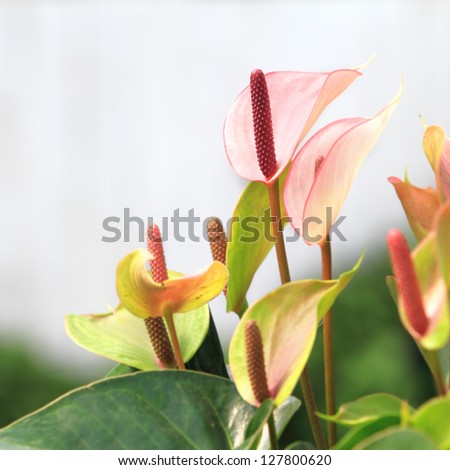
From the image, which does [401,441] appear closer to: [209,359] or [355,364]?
[209,359]

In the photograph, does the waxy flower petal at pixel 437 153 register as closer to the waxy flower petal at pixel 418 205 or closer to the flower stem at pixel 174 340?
the waxy flower petal at pixel 418 205

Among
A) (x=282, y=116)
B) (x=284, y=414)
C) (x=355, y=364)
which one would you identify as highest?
(x=282, y=116)

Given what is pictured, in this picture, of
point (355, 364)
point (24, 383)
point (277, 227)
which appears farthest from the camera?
point (24, 383)

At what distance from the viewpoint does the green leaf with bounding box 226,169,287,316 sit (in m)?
0.29

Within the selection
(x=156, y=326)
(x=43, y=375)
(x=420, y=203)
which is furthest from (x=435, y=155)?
(x=43, y=375)

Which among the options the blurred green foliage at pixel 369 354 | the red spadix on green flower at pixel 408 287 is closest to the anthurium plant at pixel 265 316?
the red spadix on green flower at pixel 408 287

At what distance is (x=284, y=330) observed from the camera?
231mm

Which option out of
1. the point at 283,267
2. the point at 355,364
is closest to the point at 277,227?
the point at 283,267

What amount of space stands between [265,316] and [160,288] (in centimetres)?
4

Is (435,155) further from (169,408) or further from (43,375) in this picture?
(43,375)

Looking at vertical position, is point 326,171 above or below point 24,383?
above

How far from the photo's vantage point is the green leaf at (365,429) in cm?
20

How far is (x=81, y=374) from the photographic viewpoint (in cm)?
197
